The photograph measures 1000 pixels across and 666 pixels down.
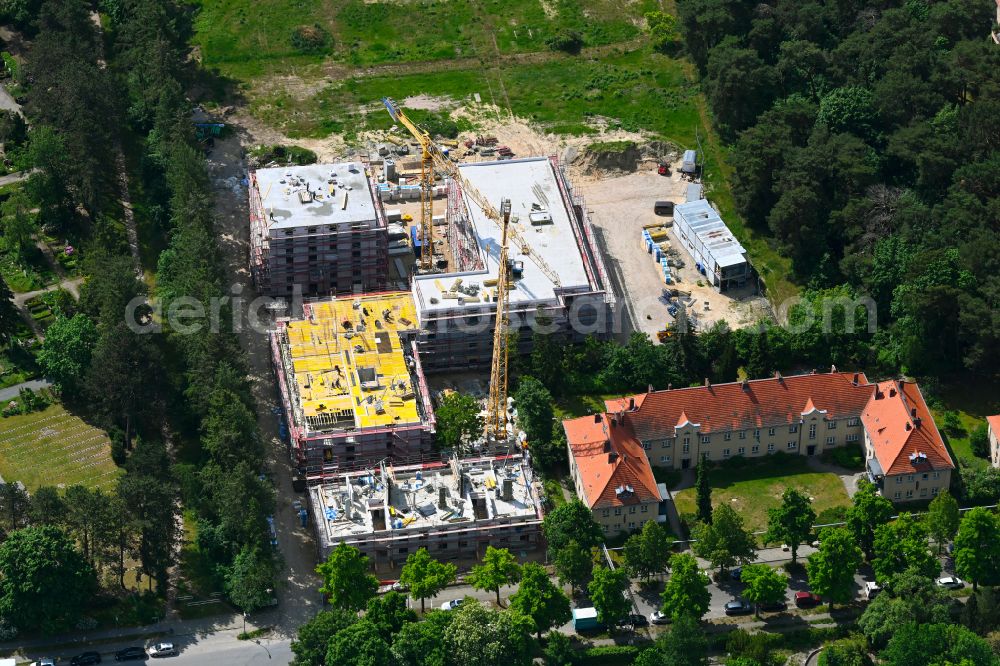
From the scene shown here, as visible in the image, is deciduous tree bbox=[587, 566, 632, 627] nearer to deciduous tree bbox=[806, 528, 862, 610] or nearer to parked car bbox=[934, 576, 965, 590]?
deciduous tree bbox=[806, 528, 862, 610]

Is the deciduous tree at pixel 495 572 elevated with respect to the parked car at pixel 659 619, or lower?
elevated

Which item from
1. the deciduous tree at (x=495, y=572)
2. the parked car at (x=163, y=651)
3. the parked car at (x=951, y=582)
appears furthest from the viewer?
the parked car at (x=951, y=582)

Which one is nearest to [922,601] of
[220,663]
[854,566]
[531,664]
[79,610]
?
[854,566]

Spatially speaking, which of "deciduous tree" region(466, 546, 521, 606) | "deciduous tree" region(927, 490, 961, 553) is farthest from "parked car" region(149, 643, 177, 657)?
"deciduous tree" region(927, 490, 961, 553)

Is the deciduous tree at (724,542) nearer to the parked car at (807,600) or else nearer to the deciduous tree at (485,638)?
the parked car at (807,600)

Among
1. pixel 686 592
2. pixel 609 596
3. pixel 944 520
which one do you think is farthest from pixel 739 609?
pixel 944 520

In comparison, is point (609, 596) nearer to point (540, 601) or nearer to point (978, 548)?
point (540, 601)

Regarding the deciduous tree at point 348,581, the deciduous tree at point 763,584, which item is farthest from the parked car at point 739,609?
the deciduous tree at point 348,581
